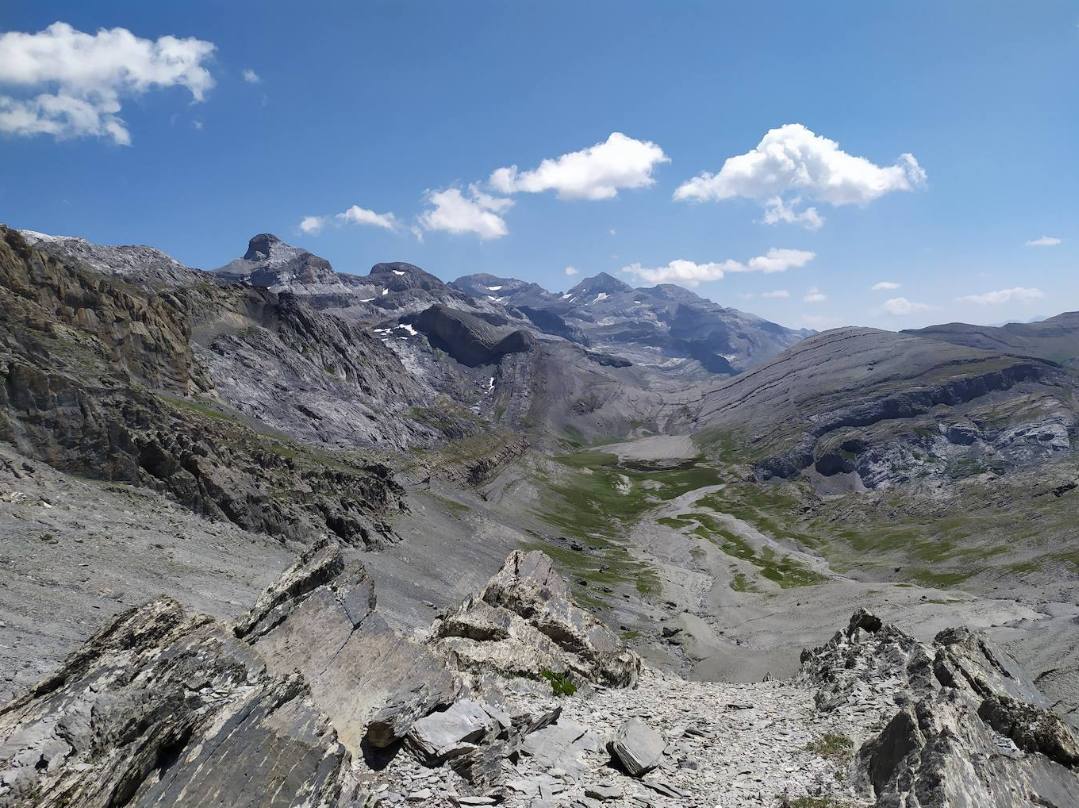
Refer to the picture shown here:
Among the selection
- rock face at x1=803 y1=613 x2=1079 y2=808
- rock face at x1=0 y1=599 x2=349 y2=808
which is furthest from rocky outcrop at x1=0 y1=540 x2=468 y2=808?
rock face at x1=803 y1=613 x2=1079 y2=808

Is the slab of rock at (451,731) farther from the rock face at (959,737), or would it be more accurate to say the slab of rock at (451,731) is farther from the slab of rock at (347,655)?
the rock face at (959,737)

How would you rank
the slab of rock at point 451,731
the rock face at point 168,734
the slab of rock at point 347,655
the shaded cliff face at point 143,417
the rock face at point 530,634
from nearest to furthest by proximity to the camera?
the rock face at point 168,734
the slab of rock at point 451,731
the slab of rock at point 347,655
the rock face at point 530,634
the shaded cliff face at point 143,417

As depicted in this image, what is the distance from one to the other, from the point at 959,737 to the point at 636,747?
408 inches

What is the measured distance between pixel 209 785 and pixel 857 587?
5092 inches

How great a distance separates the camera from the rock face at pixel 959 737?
17.9 meters

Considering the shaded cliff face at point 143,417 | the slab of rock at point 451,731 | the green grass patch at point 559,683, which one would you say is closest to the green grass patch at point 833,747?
the green grass patch at point 559,683

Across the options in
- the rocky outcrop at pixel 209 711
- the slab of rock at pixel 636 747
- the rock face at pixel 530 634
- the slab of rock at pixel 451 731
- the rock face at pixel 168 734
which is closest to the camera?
the rock face at pixel 168 734

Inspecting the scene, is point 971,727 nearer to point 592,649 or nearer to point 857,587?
point 592,649

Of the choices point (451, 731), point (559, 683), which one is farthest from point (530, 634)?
point (451, 731)

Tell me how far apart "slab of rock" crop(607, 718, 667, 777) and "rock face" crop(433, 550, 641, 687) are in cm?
813

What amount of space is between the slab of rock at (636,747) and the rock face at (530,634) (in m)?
8.13

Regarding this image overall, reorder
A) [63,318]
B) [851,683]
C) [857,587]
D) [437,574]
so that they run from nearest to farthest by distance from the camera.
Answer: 1. [851,683]
2. [437,574]
3. [857,587]
4. [63,318]

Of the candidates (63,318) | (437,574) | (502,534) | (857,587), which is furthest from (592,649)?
(63,318)

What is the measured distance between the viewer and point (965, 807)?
17.0 meters
